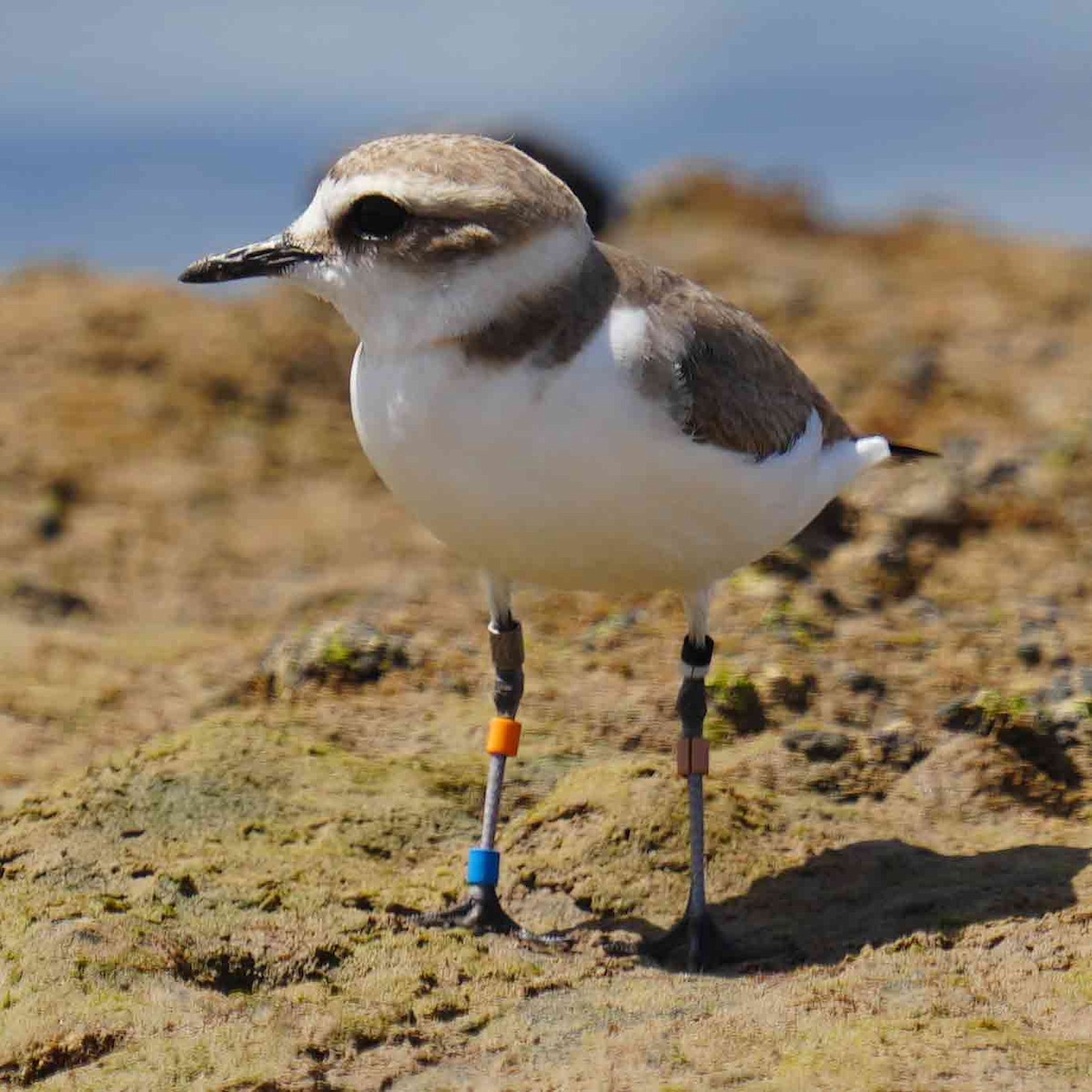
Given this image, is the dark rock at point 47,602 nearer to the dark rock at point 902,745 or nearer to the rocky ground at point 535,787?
the rocky ground at point 535,787

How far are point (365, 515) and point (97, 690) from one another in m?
4.31

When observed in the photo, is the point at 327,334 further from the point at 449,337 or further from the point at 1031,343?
the point at 449,337

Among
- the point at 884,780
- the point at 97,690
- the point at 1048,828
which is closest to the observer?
the point at 1048,828

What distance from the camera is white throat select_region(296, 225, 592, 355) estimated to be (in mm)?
4617

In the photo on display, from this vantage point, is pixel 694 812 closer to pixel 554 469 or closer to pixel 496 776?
pixel 496 776

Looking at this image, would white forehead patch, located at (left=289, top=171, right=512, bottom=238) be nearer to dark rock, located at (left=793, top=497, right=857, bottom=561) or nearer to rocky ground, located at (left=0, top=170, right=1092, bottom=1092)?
rocky ground, located at (left=0, top=170, right=1092, bottom=1092)

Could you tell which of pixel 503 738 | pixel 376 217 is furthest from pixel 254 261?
pixel 503 738

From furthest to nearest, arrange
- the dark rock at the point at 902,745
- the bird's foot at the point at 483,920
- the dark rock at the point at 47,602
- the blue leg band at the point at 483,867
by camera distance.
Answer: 1. the dark rock at the point at 47,602
2. the dark rock at the point at 902,745
3. the blue leg band at the point at 483,867
4. the bird's foot at the point at 483,920

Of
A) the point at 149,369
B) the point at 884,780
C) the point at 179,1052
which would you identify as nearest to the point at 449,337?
the point at 179,1052

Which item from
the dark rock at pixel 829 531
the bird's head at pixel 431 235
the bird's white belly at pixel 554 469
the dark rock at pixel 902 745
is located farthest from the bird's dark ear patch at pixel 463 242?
the dark rock at pixel 829 531

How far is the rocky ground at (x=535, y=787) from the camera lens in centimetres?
416

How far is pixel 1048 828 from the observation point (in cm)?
580

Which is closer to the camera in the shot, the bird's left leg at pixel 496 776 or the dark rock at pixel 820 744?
the bird's left leg at pixel 496 776

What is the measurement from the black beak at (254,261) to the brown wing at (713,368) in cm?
98
